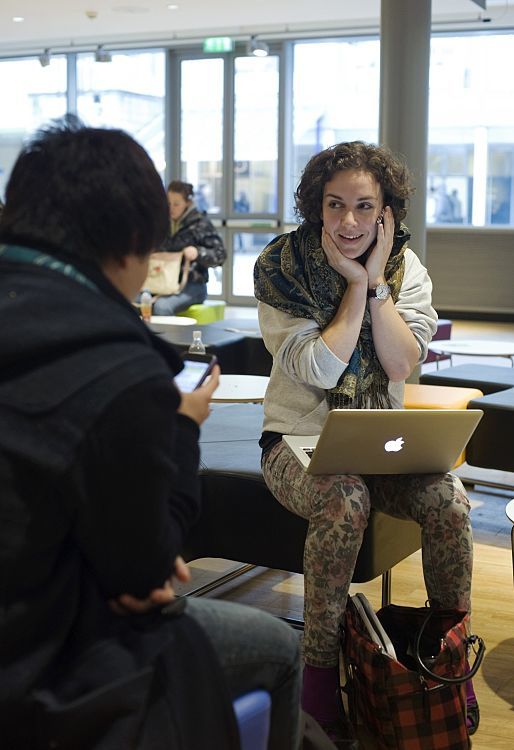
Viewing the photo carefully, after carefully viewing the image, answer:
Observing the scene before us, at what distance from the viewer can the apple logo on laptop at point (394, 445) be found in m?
2.34

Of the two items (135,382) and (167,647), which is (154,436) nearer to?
(135,382)

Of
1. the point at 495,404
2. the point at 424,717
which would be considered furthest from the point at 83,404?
the point at 495,404

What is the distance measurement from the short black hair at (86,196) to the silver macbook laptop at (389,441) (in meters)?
0.98

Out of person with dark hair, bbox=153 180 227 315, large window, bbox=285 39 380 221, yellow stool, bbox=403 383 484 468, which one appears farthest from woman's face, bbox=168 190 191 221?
large window, bbox=285 39 380 221

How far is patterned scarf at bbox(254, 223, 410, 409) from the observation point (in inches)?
102

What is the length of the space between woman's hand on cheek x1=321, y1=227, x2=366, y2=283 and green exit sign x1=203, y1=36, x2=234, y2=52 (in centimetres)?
1100

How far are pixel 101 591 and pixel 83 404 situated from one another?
0.27m

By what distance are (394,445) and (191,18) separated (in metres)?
10.5

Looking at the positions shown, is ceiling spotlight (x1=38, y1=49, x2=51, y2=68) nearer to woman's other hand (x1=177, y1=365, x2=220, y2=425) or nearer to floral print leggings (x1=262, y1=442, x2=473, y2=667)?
floral print leggings (x1=262, y1=442, x2=473, y2=667)

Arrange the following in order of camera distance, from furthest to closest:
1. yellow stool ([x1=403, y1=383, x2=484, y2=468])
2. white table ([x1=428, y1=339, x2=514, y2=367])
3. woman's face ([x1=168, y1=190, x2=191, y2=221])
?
woman's face ([x1=168, y1=190, x2=191, y2=221]) < white table ([x1=428, y1=339, x2=514, y2=367]) < yellow stool ([x1=403, y1=383, x2=484, y2=468])

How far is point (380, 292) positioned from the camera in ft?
8.64

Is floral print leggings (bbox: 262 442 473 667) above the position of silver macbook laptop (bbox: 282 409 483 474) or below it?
below

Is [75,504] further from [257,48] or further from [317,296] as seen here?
[257,48]

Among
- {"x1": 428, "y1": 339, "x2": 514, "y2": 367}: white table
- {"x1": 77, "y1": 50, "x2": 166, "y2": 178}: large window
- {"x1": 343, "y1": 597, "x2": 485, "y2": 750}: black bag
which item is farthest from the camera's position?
{"x1": 77, "y1": 50, "x2": 166, "y2": 178}: large window
